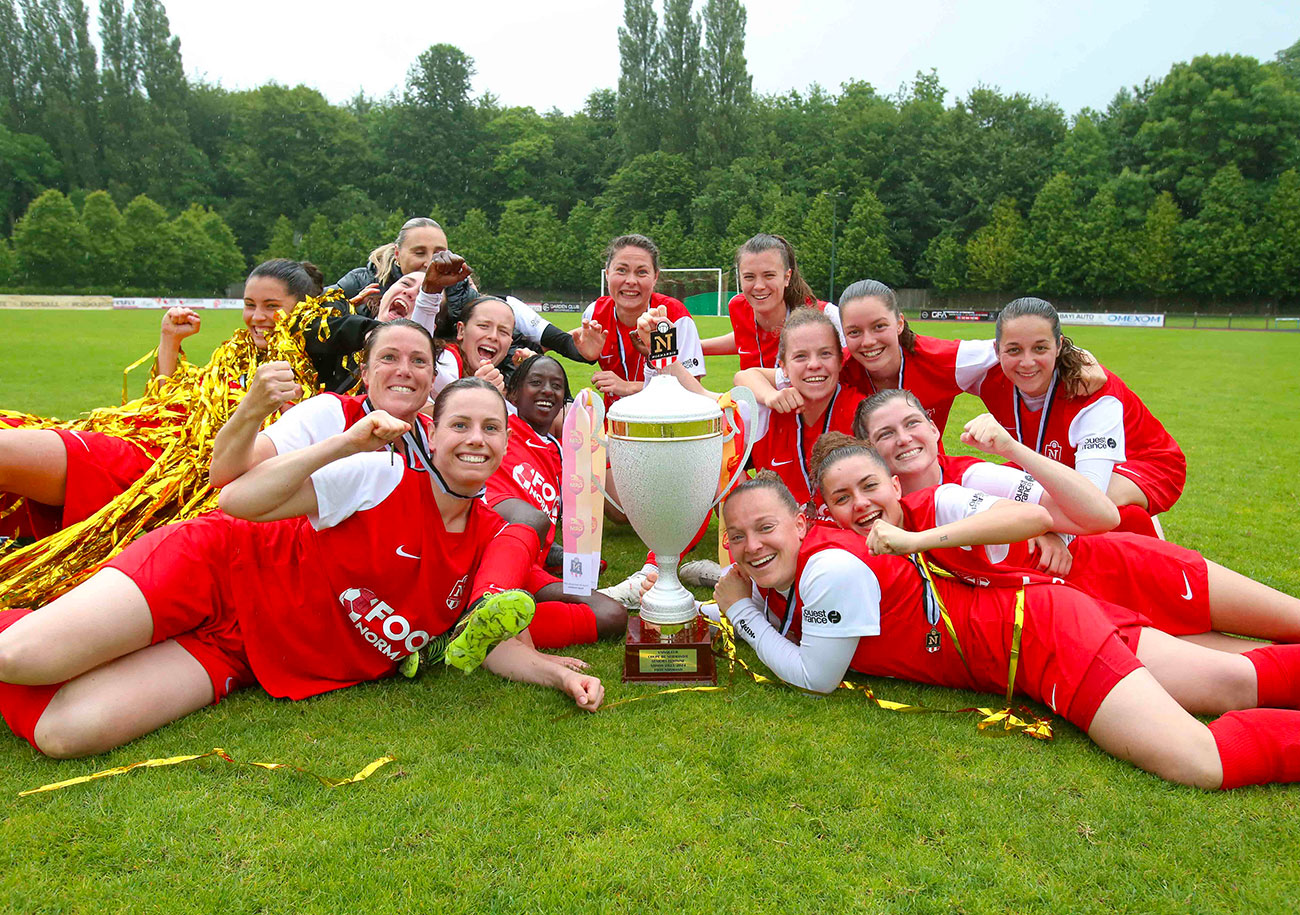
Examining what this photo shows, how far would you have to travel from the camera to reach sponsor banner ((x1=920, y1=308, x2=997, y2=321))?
41531 millimetres

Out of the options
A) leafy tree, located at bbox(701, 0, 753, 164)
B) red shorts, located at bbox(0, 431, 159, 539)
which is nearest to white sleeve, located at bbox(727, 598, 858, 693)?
red shorts, located at bbox(0, 431, 159, 539)

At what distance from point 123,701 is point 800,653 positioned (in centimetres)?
228

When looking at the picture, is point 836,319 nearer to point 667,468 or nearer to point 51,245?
point 667,468

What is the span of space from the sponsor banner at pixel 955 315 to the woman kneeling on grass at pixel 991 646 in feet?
134

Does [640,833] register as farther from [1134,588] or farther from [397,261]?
[397,261]

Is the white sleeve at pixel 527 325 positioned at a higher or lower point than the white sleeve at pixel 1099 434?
higher

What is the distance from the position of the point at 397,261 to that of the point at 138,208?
171 feet

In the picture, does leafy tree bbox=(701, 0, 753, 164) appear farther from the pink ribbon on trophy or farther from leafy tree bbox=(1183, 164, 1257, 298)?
the pink ribbon on trophy

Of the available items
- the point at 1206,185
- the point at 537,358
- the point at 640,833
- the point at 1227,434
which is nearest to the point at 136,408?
the point at 537,358

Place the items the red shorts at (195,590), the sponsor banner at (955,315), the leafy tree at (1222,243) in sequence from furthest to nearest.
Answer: the sponsor banner at (955,315)
the leafy tree at (1222,243)
the red shorts at (195,590)

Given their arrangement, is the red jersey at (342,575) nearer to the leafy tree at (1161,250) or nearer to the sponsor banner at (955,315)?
Answer: the sponsor banner at (955,315)

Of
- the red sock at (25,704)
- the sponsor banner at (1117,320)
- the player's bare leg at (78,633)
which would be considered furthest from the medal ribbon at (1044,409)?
the sponsor banner at (1117,320)

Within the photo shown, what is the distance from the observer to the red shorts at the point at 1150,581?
3.19 m

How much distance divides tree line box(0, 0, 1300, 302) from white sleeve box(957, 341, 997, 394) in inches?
1599
